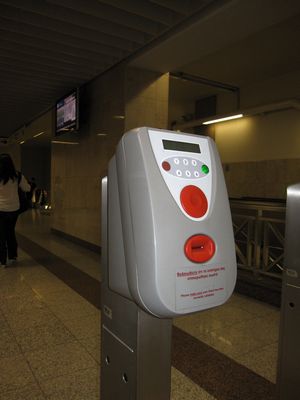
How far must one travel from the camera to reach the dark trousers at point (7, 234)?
435 centimetres

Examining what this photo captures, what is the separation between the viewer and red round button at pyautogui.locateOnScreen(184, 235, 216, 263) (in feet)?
2.41

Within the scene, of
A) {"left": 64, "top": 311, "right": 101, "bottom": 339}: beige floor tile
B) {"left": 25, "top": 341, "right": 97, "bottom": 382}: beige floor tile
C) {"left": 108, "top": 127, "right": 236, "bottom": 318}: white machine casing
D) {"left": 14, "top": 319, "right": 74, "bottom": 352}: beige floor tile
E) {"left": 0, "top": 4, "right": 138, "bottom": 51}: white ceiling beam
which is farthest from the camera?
{"left": 0, "top": 4, "right": 138, "bottom": 51}: white ceiling beam

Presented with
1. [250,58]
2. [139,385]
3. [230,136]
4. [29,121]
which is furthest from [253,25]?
[29,121]

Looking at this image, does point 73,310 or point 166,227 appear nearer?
point 166,227

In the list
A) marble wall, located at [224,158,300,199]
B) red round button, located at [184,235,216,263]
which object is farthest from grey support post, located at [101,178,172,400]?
marble wall, located at [224,158,300,199]

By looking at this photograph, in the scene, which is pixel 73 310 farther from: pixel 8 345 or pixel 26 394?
pixel 26 394

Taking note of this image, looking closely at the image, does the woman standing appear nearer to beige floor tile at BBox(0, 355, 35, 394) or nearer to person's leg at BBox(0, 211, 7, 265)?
person's leg at BBox(0, 211, 7, 265)

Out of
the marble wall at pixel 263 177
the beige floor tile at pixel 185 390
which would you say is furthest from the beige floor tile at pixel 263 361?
the marble wall at pixel 263 177

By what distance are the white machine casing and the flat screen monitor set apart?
17.0 ft

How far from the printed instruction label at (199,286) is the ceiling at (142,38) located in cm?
303

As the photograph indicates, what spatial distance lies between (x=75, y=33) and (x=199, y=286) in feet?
13.2

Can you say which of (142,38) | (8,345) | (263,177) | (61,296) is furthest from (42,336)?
(263,177)

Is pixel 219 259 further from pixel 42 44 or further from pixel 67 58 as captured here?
pixel 67 58

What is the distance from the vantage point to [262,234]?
380 cm
